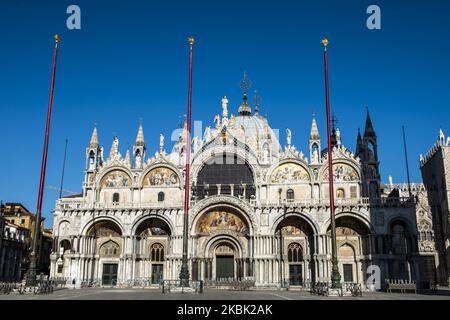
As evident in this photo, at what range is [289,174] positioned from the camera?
46.0 m

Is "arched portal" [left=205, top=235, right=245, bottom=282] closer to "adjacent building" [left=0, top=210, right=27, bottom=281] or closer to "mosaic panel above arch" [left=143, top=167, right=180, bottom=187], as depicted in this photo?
"mosaic panel above arch" [left=143, top=167, right=180, bottom=187]

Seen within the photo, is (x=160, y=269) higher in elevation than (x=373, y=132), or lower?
lower

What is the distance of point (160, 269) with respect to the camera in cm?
4603

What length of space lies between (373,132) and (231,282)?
21.3 m

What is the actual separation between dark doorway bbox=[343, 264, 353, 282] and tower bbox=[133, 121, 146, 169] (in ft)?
75.6

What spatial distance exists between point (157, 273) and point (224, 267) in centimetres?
682

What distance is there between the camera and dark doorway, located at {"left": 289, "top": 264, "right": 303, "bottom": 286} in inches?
1720

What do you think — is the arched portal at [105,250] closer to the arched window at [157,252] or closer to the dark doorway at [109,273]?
the dark doorway at [109,273]

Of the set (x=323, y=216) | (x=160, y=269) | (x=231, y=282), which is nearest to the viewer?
(x=231, y=282)

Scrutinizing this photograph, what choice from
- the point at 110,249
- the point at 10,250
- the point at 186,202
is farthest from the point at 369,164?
the point at 10,250

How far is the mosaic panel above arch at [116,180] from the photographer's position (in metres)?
47.7

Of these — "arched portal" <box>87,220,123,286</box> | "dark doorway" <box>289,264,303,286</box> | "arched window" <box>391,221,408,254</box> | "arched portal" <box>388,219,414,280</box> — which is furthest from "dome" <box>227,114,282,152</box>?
"arched portal" <box>87,220,123,286</box>
